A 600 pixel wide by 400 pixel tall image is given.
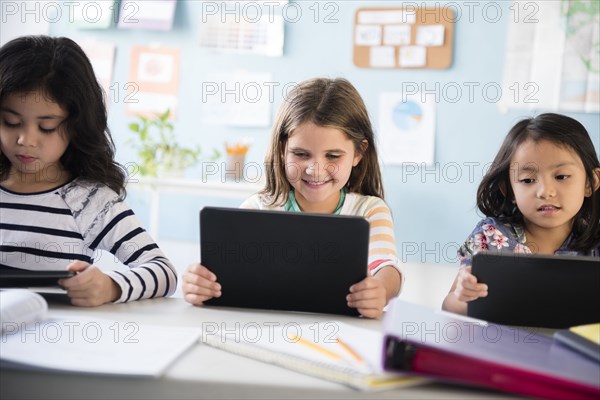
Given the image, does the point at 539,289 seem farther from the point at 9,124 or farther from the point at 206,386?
the point at 9,124

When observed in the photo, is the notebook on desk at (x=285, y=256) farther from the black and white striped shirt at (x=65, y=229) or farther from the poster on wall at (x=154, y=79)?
the poster on wall at (x=154, y=79)

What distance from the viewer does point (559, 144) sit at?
4.64 ft

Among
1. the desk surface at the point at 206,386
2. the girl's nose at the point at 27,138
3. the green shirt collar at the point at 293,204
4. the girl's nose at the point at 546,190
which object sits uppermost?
the girl's nose at the point at 27,138

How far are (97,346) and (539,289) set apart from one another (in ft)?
1.95

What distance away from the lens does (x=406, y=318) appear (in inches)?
32.0

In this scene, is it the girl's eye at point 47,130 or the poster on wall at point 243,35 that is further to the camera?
the poster on wall at point 243,35

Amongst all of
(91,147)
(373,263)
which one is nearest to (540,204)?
(373,263)

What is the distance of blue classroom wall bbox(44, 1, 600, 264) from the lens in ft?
10.8

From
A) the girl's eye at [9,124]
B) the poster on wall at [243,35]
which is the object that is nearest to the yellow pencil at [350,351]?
the girl's eye at [9,124]

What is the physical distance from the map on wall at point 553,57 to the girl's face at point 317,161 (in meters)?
2.02

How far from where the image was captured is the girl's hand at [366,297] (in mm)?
1016

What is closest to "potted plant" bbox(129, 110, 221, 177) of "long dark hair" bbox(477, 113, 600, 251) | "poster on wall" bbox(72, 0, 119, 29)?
"poster on wall" bbox(72, 0, 119, 29)

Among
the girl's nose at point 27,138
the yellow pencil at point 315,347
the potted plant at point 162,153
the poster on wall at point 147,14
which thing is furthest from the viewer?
the poster on wall at point 147,14

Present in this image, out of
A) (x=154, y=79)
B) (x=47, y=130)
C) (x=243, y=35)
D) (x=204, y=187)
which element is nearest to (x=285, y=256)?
(x=47, y=130)
